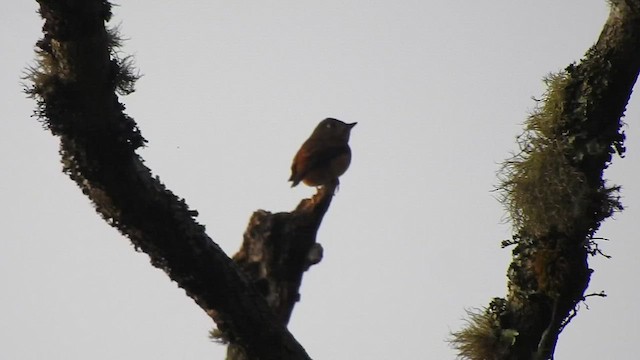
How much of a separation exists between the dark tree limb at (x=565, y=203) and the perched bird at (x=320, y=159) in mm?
1372

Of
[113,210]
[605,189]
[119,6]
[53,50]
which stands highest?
[605,189]

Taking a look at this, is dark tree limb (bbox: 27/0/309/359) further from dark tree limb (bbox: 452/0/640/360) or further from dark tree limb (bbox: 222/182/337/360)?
dark tree limb (bbox: 452/0/640/360)

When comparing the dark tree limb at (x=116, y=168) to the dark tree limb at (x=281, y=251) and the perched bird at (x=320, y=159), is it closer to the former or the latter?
the dark tree limb at (x=281, y=251)

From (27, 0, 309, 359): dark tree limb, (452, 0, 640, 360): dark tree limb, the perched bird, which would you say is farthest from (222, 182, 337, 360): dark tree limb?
(452, 0, 640, 360): dark tree limb

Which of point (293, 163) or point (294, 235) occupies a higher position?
point (293, 163)

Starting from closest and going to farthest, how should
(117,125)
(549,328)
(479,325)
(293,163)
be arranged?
(117,125) → (549,328) → (479,325) → (293,163)

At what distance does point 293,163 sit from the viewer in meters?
5.77

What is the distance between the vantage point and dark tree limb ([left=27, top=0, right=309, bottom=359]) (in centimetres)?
386

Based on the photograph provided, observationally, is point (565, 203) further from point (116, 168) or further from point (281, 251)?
point (116, 168)

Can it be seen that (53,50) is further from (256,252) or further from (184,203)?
(256,252)

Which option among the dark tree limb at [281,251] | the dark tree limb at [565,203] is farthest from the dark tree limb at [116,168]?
the dark tree limb at [565,203]

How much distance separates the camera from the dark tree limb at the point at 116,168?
3.86 meters

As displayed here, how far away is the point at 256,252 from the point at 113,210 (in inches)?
43.1

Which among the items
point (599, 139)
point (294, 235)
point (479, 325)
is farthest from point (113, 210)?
point (599, 139)
